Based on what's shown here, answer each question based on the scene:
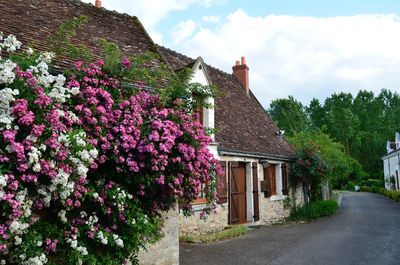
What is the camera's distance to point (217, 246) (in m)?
9.91

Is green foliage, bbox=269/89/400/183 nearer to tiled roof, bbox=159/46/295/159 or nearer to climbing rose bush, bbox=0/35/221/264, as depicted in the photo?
tiled roof, bbox=159/46/295/159

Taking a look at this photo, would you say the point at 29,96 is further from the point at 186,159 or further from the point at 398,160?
the point at 398,160

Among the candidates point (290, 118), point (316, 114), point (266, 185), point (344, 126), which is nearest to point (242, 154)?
point (266, 185)

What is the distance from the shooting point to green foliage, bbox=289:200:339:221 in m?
16.6

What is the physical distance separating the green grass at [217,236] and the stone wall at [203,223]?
0.60ft

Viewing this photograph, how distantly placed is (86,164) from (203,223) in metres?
7.11

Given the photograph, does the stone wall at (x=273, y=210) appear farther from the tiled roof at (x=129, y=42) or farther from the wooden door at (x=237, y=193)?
the tiled roof at (x=129, y=42)

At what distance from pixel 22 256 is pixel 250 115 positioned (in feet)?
45.7

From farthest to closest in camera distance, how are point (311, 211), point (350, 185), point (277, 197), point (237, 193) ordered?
point (350, 185), point (311, 211), point (277, 197), point (237, 193)

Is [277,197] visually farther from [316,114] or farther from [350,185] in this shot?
[316,114]

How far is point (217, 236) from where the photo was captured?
10922 mm

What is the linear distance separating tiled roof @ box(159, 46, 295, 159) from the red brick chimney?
40 centimetres

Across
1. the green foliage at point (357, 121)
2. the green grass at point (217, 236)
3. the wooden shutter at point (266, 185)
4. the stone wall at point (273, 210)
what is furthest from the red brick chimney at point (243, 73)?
the green foliage at point (357, 121)

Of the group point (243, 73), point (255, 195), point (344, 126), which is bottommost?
point (255, 195)
